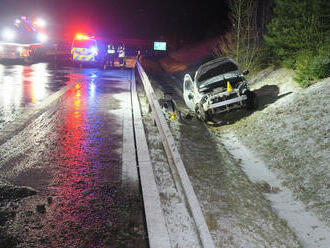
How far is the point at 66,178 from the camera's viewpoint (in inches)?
200

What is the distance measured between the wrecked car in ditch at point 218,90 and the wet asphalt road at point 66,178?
2.23m

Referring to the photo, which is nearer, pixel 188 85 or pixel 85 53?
pixel 188 85

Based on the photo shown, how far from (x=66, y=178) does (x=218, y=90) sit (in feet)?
18.9

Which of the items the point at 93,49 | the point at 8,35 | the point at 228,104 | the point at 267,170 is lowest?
the point at 267,170

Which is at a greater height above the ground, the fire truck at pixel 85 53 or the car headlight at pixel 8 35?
the car headlight at pixel 8 35

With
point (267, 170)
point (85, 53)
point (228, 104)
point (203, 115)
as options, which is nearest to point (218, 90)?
point (228, 104)

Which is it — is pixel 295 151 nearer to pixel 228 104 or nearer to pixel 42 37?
pixel 228 104

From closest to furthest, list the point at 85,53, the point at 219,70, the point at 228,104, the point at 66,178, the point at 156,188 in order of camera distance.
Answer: the point at 156,188
the point at 66,178
the point at 228,104
the point at 219,70
the point at 85,53

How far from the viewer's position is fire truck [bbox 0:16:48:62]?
83.7 ft

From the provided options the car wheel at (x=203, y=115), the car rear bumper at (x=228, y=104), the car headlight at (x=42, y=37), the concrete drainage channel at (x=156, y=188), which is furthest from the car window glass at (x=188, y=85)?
the car headlight at (x=42, y=37)

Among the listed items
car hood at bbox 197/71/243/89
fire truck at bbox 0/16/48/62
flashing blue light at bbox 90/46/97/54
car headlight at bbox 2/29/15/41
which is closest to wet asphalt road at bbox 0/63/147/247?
car hood at bbox 197/71/243/89

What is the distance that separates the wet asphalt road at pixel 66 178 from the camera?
3.62 metres

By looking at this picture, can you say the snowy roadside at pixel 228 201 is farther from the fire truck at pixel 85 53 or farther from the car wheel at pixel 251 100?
the fire truck at pixel 85 53

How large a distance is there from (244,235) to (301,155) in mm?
2910
